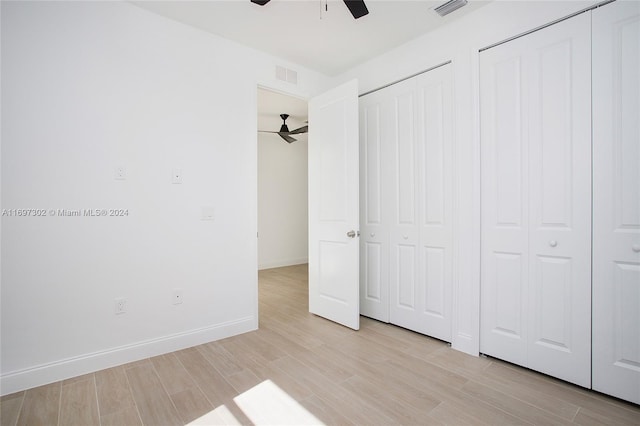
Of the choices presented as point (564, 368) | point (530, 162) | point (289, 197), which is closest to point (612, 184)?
point (530, 162)

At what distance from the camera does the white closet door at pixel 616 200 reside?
68.1 inches

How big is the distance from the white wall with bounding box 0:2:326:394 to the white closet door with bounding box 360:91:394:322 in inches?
45.4

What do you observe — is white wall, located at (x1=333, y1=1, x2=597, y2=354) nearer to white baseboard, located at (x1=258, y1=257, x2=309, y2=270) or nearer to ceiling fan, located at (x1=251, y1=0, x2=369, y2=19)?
ceiling fan, located at (x1=251, y1=0, x2=369, y2=19)

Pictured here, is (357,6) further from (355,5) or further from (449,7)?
(449,7)

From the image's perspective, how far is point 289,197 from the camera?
647cm

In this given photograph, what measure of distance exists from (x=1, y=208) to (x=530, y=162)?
3450mm

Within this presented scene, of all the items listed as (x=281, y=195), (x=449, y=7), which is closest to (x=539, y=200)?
(x=449, y=7)

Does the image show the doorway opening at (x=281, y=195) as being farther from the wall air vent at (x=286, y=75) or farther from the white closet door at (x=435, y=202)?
the white closet door at (x=435, y=202)

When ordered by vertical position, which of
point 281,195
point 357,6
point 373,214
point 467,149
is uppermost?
point 357,6

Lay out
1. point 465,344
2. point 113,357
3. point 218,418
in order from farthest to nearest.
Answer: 1. point 465,344
2. point 113,357
3. point 218,418

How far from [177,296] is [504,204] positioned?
2664mm

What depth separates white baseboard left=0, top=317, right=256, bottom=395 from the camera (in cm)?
192

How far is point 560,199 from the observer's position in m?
1.99

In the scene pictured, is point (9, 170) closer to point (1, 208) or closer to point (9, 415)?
point (1, 208)
